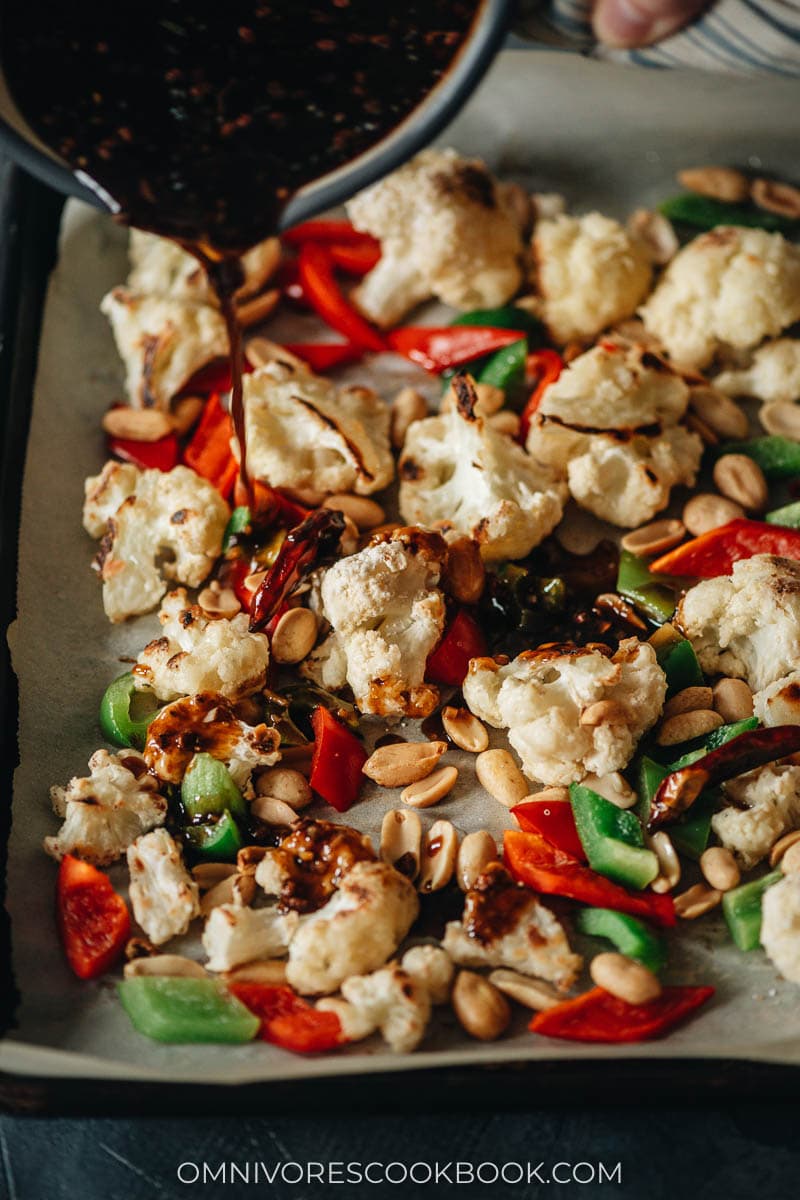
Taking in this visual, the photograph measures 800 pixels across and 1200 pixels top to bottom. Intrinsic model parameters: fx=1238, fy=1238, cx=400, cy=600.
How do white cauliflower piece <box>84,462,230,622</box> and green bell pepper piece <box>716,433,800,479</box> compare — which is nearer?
white cauliflower piece <box>84,462,230,622</box>

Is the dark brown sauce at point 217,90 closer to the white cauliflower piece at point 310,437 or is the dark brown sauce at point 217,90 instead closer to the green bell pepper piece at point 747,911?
the white cauliflower piece at point 310,437

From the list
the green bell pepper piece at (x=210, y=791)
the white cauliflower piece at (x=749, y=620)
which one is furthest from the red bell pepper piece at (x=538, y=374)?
the green bell pepper piece at (x=210, y=791)

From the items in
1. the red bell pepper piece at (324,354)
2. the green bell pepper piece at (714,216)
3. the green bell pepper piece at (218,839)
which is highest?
the green bell pepper piece at (714,216)


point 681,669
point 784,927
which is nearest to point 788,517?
point 681,669

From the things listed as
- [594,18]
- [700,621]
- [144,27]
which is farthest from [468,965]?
[594,18]

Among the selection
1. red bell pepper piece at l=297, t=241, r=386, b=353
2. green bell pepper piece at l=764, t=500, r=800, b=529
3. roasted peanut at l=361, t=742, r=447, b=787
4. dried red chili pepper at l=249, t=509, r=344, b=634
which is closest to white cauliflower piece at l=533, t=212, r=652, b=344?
red bell pepper piece at l=297, t=241, r=386, b=353

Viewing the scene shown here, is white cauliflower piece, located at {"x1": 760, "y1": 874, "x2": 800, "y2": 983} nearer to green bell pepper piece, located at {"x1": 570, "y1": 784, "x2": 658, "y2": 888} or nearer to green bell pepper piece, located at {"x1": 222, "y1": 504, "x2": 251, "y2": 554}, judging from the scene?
green bell pepper piece, located at {"x1": 570, "y1": 784, "x2": 658, "y2": 888}
